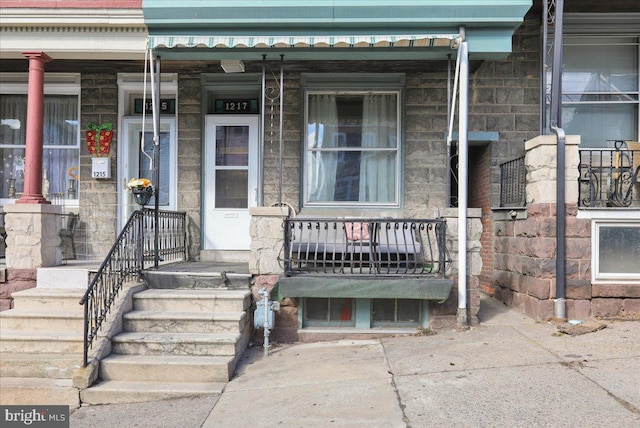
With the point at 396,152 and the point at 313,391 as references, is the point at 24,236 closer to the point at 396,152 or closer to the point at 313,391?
the point at 313,391

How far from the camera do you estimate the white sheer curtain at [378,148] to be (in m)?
8.08

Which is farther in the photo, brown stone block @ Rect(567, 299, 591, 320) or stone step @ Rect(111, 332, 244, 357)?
brown stone block @ Rect(567, 299, 591, 320)

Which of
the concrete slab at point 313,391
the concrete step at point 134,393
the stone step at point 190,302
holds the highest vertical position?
the stone step at point 190,302

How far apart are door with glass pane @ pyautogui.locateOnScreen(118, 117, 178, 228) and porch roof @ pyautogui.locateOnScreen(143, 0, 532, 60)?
2.07 metres

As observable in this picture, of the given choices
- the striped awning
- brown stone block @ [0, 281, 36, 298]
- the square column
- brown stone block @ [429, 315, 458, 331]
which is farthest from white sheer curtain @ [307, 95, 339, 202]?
brown stone block @ [0, 281, 36, 298]

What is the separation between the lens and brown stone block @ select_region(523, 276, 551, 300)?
629 cm

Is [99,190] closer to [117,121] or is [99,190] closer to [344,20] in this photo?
[117,121]

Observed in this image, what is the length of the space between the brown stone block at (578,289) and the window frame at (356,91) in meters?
2.69

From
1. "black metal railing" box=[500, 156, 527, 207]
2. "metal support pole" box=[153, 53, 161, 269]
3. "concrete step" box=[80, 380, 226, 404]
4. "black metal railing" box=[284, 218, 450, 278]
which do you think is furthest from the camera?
"black metal railing" box=[500, 156, 527, 207]

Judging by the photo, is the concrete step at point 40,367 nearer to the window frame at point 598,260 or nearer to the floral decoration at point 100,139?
the floral decoration at point 100,139

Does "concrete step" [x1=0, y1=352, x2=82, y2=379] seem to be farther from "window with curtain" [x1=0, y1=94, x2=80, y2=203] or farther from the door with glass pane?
"window with curtain" [x1=0, y1=94, x2=80, y2=203]

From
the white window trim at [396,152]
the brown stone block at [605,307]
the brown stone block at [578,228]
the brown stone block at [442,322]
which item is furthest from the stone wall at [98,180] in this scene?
the brown stone block at [605,307]

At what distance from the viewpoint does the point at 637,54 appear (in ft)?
26.1

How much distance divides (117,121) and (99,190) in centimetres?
115
